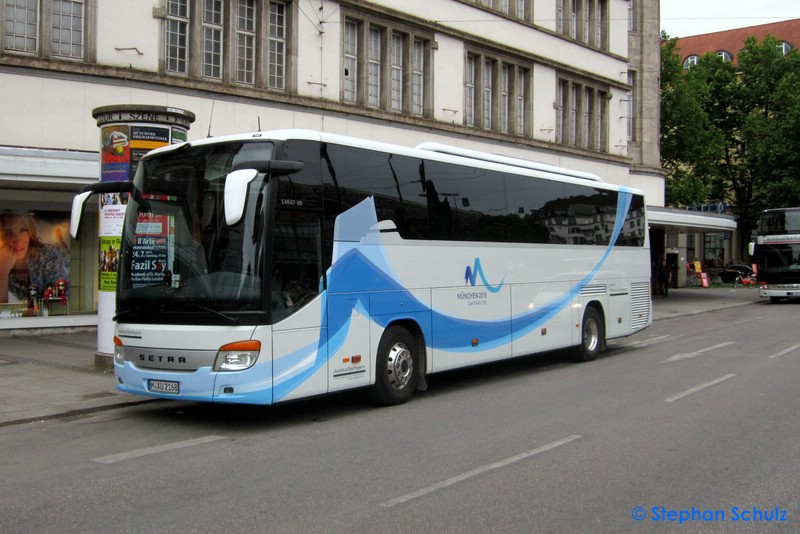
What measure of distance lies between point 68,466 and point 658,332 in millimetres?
17522

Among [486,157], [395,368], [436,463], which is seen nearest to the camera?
[436,463]

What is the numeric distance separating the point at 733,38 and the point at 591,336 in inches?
3401

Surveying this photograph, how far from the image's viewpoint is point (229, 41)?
67.1 ft

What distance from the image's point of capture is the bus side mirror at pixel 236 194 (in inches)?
292

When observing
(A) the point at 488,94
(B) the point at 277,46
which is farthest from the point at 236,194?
(A) the point at 488,94

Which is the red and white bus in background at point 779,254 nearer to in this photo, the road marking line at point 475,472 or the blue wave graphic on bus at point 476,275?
the blue wave graphic on bus at point 476,275

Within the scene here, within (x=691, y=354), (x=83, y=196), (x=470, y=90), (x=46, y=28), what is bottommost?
(x=691, y=354)

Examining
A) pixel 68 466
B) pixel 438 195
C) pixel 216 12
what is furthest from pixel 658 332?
pixel 68 466

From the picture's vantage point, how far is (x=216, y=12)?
20406mm

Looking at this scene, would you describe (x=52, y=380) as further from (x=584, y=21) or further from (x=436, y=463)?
(x=584, y=21)

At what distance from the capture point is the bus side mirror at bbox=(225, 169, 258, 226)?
7.41 meters

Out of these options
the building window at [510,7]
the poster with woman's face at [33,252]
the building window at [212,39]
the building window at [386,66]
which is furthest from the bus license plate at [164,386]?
the building window at [510,7]

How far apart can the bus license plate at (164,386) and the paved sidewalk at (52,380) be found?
5.45 feet

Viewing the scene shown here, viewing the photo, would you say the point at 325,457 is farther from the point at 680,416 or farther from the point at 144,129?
the point at 144,129
